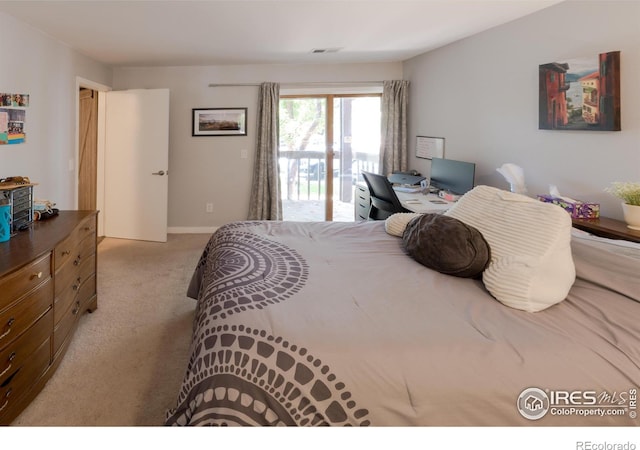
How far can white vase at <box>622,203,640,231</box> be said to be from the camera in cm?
190

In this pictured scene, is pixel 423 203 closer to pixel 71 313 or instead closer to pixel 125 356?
pixel 125 356

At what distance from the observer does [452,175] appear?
3.76 metres

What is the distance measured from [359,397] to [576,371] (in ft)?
2.12

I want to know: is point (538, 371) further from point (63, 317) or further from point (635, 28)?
point (63, 317)

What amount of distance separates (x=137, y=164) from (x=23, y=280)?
138 inches

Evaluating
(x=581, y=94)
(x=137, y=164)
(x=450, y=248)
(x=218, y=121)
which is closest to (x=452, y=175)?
(x=581, y=94)

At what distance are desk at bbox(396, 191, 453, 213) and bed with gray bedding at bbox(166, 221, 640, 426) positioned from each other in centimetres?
180

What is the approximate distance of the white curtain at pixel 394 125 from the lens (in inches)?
194

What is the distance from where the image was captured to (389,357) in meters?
1.13

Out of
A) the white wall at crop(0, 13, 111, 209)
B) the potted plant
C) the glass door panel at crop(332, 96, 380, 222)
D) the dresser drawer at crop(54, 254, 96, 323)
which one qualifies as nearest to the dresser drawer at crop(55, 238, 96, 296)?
the dresser drawer at crop(54, 254, 96, 323)

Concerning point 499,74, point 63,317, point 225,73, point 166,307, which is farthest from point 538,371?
point 225,73

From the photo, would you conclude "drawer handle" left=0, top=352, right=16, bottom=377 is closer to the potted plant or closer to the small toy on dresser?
the small toy on dresser

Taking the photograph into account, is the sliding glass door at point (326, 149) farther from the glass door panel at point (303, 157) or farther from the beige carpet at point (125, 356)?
the beige carpet at point (125, 356)

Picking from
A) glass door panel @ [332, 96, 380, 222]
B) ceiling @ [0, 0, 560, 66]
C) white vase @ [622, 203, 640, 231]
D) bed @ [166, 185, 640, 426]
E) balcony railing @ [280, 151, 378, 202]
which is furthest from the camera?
balcony railing @ [280, 151, 378, 202]
